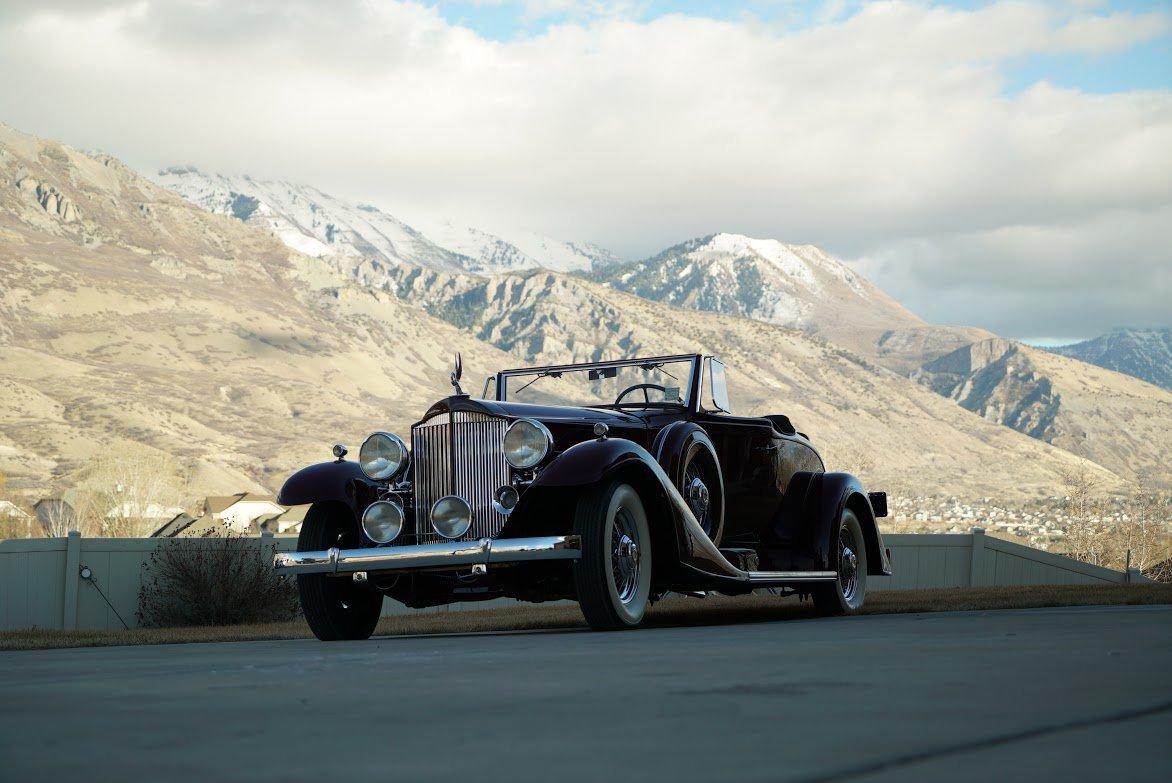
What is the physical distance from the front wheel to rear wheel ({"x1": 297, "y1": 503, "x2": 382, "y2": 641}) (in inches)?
76.2

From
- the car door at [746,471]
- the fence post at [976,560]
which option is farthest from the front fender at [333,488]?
the fence post at [976,560]

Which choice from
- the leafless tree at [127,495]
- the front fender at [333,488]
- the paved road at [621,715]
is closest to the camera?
the paved road at [621,715]

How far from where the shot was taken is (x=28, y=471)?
120 meters

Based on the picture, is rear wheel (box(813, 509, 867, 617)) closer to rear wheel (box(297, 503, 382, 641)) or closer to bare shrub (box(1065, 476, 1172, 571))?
rear wheel (box(297, 503, 382, 641))

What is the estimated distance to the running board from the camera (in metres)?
10.2

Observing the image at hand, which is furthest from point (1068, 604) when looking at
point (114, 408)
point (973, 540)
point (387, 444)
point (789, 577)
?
point (114, 408)

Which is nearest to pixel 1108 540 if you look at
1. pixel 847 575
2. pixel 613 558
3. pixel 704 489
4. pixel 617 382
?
pixel 847 575

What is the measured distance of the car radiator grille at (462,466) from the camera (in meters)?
9.20

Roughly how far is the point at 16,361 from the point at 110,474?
63912 mm

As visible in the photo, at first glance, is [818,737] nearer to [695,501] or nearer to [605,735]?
[605,735]

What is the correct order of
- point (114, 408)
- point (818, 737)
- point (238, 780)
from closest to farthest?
1. point (238, 780)
2. point (818, 737)
3. point (114, 408)

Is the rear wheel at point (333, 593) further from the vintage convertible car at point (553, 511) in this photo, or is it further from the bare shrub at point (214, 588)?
the bare shrub at point (214, 588)

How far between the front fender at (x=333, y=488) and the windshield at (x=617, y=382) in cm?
165

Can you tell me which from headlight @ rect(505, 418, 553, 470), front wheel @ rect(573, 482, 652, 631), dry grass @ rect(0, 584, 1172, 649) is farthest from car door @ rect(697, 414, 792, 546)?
headlight @ rect(505, 418, 553, 470)
